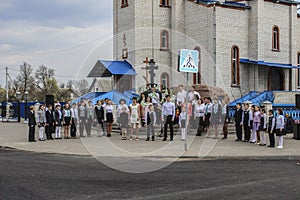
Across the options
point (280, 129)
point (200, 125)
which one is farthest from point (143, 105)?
point (280, 129)

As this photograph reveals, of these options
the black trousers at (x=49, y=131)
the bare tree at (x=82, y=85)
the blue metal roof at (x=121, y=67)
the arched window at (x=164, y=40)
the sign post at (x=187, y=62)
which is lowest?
the black trousers at (x=49, y=131)

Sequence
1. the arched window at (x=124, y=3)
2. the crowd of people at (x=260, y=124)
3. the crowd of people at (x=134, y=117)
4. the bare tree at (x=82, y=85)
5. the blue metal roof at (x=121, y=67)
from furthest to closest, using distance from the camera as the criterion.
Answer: the arched window at (x=124, y=3)
the blue metal roof at (x=121, y=67)
the crowd of people at (x=134, y=117)
the crowd of people at (x=260, y=124)
the bare tree at (x=82, y=85)

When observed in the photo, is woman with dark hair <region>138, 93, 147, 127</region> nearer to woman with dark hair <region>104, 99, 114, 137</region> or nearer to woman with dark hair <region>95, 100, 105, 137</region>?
woman with dark hair <region>104, 99, 114, 137</region>

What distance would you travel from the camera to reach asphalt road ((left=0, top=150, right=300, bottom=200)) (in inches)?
339

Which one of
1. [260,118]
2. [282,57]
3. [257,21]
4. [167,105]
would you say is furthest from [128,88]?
[282,57]

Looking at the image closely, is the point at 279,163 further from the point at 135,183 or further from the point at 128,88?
the point at 128,88

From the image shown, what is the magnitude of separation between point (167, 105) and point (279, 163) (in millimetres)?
6917

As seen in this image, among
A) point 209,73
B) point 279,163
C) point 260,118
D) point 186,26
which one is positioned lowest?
point 279,163

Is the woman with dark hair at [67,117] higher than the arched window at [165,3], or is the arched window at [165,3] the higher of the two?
the arched window at [165,3]

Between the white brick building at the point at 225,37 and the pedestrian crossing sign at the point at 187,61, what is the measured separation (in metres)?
16.8

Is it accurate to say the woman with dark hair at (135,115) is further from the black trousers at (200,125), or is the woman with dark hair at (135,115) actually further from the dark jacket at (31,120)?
the dark jacket at (31,120)

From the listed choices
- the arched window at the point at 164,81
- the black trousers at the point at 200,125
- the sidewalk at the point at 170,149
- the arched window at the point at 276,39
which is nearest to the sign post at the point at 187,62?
the sidewalk at the point at 170,149

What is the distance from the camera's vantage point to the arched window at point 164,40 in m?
36.6

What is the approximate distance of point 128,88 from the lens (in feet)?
94.2
